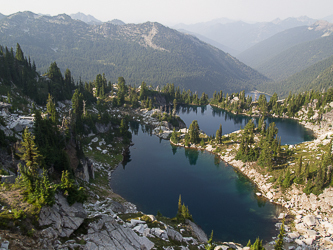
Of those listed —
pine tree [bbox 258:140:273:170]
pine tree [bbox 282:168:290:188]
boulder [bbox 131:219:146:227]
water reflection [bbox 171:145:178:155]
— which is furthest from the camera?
water reflection [bbox 171:145:178:155]

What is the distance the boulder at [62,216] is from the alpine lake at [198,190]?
36958 mm

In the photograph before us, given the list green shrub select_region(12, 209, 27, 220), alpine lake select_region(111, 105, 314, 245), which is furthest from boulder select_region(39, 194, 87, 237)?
alpine lake select_region(111, 105, 314, 245)

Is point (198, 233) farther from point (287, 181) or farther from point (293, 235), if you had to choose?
point (287, 181)

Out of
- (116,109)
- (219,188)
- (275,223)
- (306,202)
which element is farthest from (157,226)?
(116,109)

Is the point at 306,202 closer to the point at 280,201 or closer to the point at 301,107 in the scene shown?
the point at 280,201

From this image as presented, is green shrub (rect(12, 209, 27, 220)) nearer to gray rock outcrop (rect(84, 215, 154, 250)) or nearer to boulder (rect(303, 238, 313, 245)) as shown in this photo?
gray rock outcrop (rect(84, 215, 154, 250))

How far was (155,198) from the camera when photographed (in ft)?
228

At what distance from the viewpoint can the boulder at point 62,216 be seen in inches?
951

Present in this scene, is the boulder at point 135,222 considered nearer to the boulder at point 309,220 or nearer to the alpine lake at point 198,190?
the alpine lake at point 198,190

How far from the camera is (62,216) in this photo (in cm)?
2614

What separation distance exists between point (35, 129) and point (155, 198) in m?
40.8

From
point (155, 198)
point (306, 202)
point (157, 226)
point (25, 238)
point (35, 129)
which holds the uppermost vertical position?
point (35, 129)

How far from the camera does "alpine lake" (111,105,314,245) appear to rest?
5880cm

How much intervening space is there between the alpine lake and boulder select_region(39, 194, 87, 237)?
1455 inches
